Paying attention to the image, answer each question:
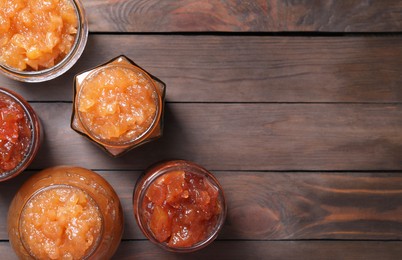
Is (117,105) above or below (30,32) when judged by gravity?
below

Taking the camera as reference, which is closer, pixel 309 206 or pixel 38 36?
pixel 38 36

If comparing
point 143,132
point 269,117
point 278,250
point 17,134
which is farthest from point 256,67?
point 17,134

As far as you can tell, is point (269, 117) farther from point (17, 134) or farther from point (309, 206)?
point (17, 134)

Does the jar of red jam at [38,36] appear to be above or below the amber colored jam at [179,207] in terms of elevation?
above

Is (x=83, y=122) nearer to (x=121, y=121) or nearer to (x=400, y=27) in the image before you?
(x=121, y=121)

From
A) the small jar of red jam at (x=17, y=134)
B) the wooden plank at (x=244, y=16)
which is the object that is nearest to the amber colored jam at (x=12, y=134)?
the small jar of red jam at (x=17, y=134)

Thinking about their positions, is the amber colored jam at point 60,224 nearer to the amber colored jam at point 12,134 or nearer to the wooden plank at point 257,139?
the amber colored jam at point 12,134

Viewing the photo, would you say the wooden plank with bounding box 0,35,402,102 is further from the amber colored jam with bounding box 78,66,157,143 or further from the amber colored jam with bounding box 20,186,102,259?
the amber colored jam with bounding box 20,186,102,259
